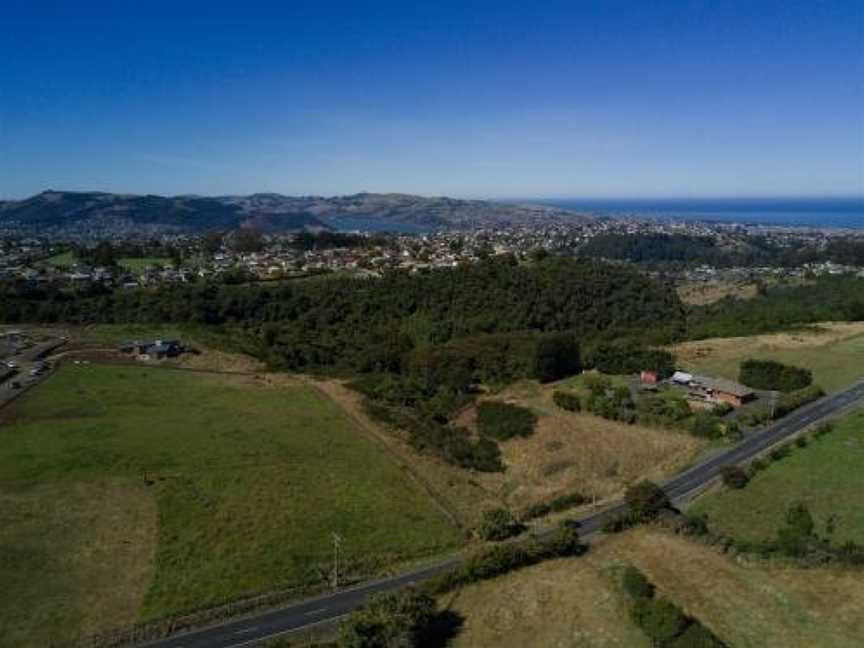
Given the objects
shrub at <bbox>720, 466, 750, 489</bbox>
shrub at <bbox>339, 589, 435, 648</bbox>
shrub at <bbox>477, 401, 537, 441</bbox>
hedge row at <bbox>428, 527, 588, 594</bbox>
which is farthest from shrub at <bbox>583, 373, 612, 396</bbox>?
shrub at <bbox>339, 589, 435, 648</bbox>

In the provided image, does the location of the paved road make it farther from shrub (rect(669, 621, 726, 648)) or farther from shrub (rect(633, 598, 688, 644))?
shrub (rect(669, 621, 726, 648))

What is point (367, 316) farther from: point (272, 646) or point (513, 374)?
point (272, 646)

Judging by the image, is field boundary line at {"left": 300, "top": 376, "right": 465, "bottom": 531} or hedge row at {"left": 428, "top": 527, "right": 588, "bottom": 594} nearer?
hedge row at {"left": 428, "top": 527, "right": 588, "bottom": 594}

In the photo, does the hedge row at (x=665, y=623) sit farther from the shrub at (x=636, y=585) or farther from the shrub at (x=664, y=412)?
the shrub at (x=664, y=412)

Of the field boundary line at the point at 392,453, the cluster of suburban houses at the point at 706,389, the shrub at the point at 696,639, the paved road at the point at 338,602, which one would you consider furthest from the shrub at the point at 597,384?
the shrub at the point at 696,639

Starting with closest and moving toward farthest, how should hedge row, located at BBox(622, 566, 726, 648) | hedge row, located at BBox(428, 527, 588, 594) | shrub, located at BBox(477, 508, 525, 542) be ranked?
1. hedge row, located at BBox(622, 566, 726, 648)
2. hedge row, located at BBox(428, 527, 588, 594)
3. shrub, located at BBox(477, 508, 525, 542)

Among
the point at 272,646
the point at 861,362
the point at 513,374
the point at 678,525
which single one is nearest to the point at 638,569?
the point at 678,525

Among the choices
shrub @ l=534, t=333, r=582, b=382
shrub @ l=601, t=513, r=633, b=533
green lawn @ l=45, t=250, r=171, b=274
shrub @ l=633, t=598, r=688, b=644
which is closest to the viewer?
shrub @ l=633, t=598, r=688, b=644
